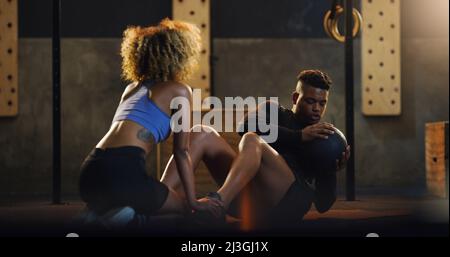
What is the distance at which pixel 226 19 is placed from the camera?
7066 mm

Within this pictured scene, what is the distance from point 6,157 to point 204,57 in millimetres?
2292

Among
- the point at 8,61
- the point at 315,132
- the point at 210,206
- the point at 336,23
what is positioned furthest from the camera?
the point at 8,61

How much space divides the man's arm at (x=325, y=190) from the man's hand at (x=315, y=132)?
0.68 feet

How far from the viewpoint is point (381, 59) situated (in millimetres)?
7109

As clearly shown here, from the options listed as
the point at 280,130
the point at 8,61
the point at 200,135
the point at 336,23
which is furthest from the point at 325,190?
the point at 8,61

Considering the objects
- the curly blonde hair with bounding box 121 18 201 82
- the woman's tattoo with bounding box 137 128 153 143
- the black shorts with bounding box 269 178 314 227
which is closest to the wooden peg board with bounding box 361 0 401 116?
the black shorts with bounding box 269 178 314 227

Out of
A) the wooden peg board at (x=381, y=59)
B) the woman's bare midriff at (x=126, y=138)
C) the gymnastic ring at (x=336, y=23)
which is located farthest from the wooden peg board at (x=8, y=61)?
the woman's bare midriff at (x=126, y=138)

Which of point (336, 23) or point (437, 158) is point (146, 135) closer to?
point (336, 23)

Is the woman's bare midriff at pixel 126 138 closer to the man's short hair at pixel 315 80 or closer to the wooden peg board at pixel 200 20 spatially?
the man's short hair at pixel 315 80

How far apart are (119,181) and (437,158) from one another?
11.9 ft

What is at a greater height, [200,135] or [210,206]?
[200,135]

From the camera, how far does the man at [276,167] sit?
3.44 metres

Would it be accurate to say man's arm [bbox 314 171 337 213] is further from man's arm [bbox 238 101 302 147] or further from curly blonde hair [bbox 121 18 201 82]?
curly blonde hair [bbox 121 18 201 82]
